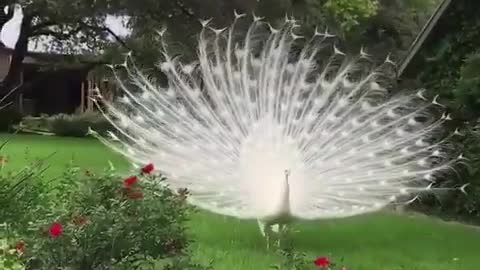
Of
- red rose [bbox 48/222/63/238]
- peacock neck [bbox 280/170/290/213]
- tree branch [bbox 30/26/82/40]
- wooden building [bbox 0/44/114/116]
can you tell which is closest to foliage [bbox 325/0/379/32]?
tree branch [bbox 30/26/82/40]

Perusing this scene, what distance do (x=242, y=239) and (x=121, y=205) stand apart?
397 cm

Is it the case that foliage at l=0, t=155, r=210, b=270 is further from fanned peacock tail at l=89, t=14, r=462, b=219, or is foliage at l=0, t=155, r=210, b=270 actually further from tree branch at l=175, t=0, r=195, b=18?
tree branch at l=175, t=0, r=195, b=18

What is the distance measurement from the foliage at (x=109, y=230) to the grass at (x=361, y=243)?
68.0 inches

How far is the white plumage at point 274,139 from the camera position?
8.71 m

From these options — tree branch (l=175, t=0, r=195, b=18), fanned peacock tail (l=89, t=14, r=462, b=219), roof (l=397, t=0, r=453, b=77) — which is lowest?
fanned peacock tail (l=89, t=14, r=462, b=219)

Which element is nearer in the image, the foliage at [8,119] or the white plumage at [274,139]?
the white plumage at [274,139]

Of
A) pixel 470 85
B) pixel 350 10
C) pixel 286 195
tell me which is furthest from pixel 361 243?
pixel 350 10

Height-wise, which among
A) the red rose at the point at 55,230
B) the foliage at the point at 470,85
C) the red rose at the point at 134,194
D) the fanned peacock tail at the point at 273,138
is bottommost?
the red rose at the point at 55,230

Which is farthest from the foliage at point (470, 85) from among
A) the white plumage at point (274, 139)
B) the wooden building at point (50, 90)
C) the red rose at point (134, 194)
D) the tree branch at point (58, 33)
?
the wooden building at point (50, 90)

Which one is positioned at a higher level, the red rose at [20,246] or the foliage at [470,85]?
the foliage at [470,85]

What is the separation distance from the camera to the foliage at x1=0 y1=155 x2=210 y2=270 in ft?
16.8

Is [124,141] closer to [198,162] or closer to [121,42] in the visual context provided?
[198,162]

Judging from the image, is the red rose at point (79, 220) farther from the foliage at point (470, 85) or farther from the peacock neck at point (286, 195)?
the foliage at point (470, 85)

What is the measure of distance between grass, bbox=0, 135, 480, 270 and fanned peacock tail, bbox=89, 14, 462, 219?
1.30 ft
